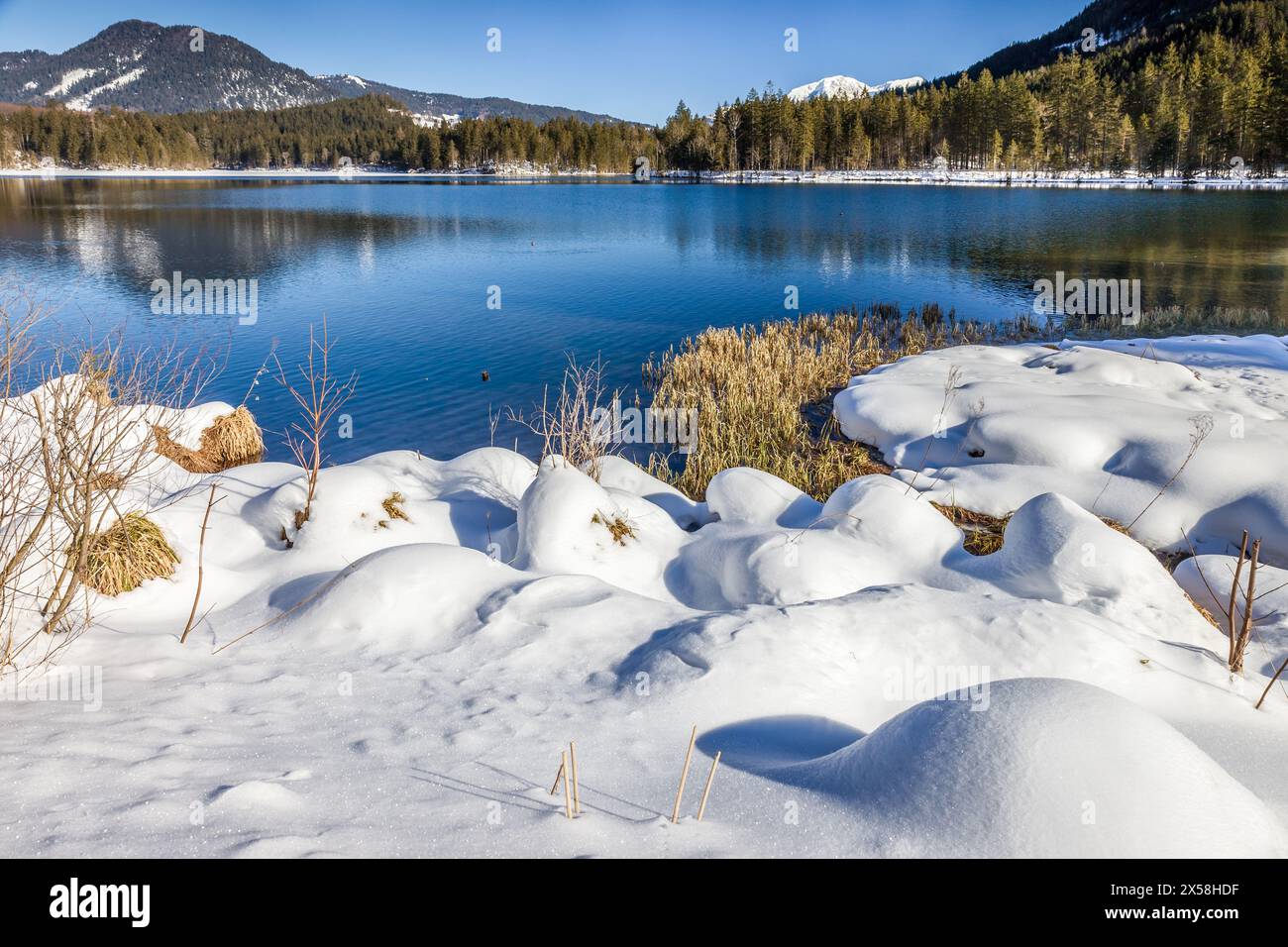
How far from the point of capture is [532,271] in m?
29.2

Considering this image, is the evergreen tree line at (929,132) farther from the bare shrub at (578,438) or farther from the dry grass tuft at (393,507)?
the dry grass tuft at (393,507)

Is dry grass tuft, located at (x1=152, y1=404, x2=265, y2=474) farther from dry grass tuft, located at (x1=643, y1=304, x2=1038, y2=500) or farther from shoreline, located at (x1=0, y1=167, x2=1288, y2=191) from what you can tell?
shoreline, located at (x1=0, y1=167, x2=1288, y2=191)

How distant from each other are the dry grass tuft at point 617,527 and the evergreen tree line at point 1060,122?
8971 centimetres

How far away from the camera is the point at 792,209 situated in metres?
52.9

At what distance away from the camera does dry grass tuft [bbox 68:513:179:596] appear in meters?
4.94

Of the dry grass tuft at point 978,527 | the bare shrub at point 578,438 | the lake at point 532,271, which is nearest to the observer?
the dry grass tuft at point 978,527

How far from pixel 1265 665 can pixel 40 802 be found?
645cm

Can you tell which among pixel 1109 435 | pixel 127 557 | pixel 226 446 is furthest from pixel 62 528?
pixel 1109 435

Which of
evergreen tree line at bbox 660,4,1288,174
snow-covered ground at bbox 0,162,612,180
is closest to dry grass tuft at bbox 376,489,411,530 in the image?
evergreen tree line at bbox 660,4,1288,174

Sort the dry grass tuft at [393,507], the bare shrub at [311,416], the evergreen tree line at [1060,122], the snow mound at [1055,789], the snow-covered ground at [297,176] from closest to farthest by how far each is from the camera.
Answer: the snow mound at [1055,789] → the bare shrub at [311,416] → the dry grass tuft at [393,507] → the evergreen tree line at [1060,122] → the snow-covered ground at [297,176]

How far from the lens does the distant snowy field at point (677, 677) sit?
258 cm

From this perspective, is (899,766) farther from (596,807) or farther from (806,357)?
(806,357)

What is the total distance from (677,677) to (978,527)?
5124mm

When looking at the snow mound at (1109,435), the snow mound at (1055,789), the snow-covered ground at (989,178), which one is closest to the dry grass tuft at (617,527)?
the snow mound at (1055,789)
